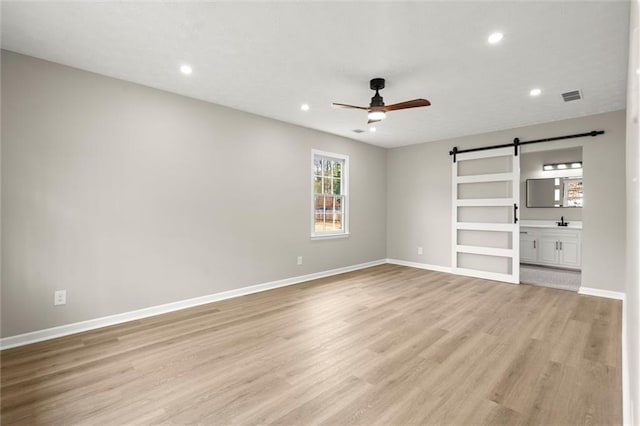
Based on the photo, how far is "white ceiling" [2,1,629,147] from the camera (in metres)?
2.18

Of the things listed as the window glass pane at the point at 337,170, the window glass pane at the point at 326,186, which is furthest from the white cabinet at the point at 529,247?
the window glass pane at the point at 326,186

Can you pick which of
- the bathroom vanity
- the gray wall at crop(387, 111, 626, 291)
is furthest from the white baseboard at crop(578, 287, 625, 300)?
the bathroom vanity

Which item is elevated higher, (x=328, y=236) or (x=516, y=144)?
(x=516, y=144)

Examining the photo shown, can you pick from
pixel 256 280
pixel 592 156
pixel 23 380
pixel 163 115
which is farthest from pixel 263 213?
pixel 592 156

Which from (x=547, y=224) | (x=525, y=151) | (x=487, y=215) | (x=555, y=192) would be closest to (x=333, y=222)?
(x=487, y=215)

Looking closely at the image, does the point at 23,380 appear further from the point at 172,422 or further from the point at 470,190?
the point at 470,190

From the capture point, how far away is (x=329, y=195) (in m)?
5.68

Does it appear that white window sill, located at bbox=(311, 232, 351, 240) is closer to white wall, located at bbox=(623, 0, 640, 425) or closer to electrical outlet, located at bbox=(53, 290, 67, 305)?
electrical outlet, located at bbox=(53, 290, 67, 305)

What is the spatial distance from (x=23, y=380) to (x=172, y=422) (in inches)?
53.8

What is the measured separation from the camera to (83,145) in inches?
121

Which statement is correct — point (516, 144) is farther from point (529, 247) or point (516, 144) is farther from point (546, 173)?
point (529, 247)

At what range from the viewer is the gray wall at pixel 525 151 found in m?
4.22

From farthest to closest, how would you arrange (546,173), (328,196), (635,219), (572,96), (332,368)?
(546,173) → (328,196) → (572,96) → (332,368) → (635,219)

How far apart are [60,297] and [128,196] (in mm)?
1162
